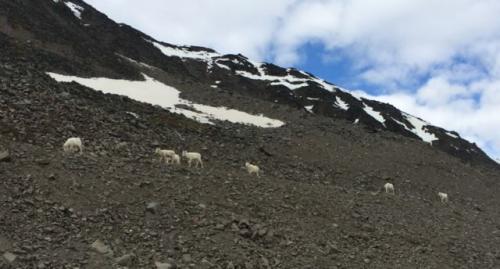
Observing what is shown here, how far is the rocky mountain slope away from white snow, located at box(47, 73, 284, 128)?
107cm

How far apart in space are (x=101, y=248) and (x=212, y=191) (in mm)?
6394

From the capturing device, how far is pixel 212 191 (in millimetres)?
21047

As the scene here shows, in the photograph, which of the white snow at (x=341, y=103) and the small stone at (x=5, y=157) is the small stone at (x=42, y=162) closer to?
the small stone at (x=5, y=157)

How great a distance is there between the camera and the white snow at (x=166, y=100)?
4369 cm

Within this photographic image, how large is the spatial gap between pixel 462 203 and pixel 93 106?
Answer: 76.1 feet

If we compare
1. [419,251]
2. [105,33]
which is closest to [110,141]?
[419,251]

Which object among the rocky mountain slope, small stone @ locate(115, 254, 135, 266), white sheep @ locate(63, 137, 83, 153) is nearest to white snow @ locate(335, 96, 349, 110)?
the rocky mountain slope

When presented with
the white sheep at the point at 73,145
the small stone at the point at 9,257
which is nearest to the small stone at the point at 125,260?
the small stone at the point at 9,257

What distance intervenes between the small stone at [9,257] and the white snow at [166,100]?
27576 millimetres

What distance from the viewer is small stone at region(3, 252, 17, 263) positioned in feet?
45.0

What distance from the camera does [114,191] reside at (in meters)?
18.4

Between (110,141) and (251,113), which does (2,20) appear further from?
(110,141)

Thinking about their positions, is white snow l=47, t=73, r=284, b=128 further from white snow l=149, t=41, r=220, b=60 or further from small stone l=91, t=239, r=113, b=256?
white snow l=149, t=41, r=220, b=60

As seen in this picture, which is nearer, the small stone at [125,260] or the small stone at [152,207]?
the small stone at [125,260]
